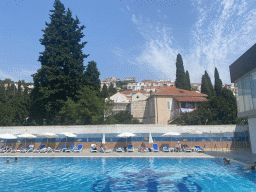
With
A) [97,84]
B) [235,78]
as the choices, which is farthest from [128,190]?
[97,84]

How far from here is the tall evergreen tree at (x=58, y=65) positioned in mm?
29938

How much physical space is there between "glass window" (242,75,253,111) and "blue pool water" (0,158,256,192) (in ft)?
18.8

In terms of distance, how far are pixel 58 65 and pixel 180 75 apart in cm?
4735

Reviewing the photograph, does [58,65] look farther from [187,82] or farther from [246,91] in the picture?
[187,82]

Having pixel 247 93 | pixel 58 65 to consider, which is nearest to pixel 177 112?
pixel 247 93

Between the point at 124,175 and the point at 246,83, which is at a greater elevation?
the point at 246,83

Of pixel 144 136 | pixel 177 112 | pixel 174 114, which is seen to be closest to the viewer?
pixel 144 136

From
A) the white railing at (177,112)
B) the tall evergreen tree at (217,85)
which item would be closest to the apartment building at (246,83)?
the white railing at (177,112)

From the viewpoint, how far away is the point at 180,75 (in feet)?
224

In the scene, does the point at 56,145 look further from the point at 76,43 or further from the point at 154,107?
the point at 154,107

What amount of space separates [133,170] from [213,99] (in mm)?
21722

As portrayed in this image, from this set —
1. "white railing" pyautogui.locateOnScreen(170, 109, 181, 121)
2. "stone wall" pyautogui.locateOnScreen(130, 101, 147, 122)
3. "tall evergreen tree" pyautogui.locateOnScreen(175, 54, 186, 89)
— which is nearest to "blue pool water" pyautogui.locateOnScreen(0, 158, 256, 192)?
"white railing" pyautogui.locateOnScreen(170, 109, 181, 121)

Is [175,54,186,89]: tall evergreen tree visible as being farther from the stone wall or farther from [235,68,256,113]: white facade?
[235,68,256,113]: white facade

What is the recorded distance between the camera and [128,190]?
31.3 ft
